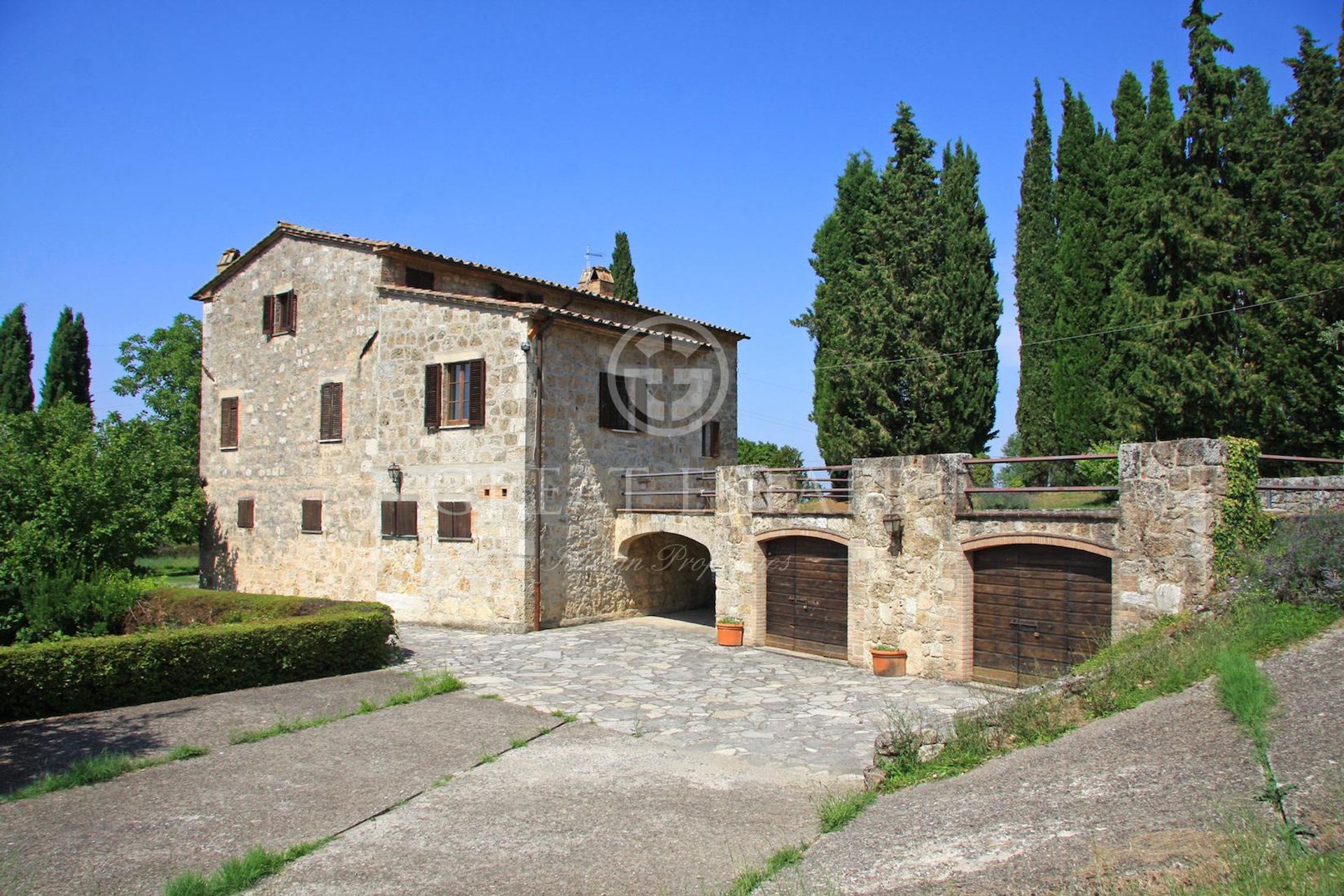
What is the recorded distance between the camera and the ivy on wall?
1008cm

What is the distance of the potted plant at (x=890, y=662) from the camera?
42.9ft

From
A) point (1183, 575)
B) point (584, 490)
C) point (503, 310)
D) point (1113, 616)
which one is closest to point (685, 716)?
point (1113, 616)

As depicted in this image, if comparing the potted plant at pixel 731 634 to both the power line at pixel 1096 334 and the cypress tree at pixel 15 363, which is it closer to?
the power line at pixel 1096 334

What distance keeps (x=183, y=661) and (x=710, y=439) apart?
1343 centimetres

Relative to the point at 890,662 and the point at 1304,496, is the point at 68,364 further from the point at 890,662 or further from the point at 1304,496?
the point at 1304,496

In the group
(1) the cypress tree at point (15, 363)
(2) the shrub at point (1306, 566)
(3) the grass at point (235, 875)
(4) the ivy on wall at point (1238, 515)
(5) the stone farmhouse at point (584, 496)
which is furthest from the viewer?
(1) the cypress tree at point (15, 363)

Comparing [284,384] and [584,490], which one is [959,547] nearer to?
[584,490]

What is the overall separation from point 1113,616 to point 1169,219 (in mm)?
13042

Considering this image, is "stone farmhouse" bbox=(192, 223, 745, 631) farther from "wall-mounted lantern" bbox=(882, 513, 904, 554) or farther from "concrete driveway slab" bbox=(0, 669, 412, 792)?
"wall-mounted lantern" bbox=(882, 513, 904, 554)

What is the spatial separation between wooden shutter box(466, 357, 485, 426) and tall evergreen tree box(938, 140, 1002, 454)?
47.4ft

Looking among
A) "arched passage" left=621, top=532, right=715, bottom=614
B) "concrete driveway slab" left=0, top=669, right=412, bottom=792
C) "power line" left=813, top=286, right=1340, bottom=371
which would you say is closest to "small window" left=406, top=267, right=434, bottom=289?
"arched passage" left=621, top=532, right=715, bottom=614

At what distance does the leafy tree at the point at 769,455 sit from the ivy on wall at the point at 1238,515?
24237mm

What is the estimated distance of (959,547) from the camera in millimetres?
12477

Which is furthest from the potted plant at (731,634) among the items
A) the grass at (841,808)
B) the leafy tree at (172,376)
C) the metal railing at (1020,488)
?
the leafy tree at (172,376)
